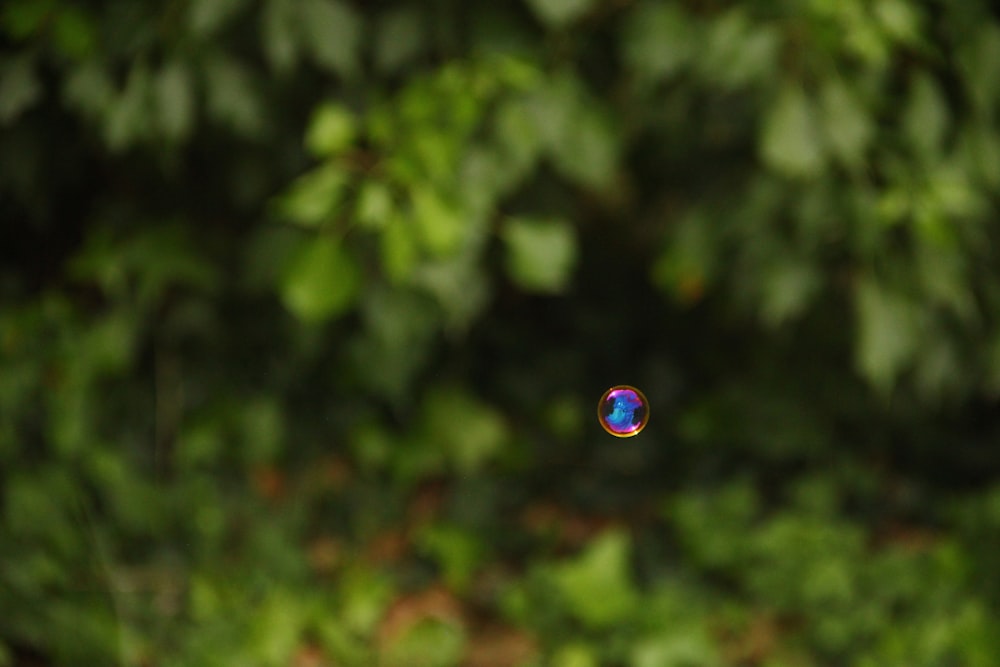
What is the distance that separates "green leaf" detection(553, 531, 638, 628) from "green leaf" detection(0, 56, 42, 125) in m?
1.45

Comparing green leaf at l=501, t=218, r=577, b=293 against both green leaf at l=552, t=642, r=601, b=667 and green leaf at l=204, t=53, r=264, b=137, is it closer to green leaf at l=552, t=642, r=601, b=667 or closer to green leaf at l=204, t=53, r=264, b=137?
green leaf at l=204, t=53, r=264, b=137

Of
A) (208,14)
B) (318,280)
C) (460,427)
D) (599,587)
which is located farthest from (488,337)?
(208,14)

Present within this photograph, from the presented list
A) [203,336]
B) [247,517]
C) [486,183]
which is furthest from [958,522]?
[203,336]

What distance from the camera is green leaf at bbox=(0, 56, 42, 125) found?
1698 millimetres

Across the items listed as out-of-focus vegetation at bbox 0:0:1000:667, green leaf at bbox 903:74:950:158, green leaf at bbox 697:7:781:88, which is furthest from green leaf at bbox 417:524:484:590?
green leaf at bbox 903:74:950:158

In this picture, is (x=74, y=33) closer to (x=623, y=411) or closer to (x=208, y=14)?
(x=208, y=14)

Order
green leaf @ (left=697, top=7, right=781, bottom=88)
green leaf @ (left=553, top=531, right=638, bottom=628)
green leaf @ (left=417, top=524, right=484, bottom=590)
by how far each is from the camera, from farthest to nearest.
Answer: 1. green leaf @ (left=417, top=524, right=484, bottom=590)
2. green leaf @ (left=553, top=531, right=638, bottom=628)
3. green leaf @ (left=697, top=7, right=781, bottom=88)

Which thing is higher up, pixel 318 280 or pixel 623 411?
pixel 318 280

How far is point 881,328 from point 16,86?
1687 mm

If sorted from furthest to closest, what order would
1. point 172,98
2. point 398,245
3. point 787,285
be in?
point 787,285
point 172,98
point 398,245

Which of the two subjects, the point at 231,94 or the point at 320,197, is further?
the point at 231,94

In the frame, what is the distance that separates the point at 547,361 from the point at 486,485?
1.49 ft

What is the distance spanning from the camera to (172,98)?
5.40 feet

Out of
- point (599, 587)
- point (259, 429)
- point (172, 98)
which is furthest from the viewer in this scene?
point (259, 429)
